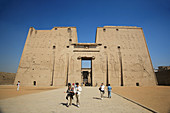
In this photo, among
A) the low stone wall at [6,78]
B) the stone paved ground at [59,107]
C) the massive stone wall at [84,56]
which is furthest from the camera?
the low stone wall at [6,78]

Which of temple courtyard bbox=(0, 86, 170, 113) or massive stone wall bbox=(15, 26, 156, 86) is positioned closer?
temple courtyard bbox=(0, 86, 170, 113)

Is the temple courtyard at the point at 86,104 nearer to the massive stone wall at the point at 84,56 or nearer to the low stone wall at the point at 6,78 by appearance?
the massive stone wall at the point at 84,56

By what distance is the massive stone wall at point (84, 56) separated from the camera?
21.1 meters

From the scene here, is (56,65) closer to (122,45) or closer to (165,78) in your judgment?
(122,45)

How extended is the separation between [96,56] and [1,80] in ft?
71.7

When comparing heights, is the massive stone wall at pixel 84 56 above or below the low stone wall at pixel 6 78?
above

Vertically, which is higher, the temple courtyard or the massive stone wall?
the massive stone wall

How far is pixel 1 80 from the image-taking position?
24047 millimetres

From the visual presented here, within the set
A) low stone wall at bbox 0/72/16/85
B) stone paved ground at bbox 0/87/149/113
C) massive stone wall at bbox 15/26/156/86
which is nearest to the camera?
stone paved ground at bbox 0/87/149/113

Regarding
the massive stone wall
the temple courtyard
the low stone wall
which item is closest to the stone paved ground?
the temple courtyard

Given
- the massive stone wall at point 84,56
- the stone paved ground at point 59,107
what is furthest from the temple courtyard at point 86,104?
the massive stone wall at point 84,56

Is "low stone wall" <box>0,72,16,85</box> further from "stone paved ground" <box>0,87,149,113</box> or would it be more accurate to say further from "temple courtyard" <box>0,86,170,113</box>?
"stone paved ground" <box>0,87,149,113</box>

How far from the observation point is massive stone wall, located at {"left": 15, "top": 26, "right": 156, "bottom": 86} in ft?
69.2

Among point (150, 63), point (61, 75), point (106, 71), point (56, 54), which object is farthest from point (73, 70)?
point (150, 63)
